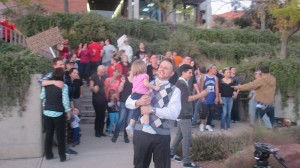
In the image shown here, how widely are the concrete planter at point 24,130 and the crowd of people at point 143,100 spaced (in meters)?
0.51

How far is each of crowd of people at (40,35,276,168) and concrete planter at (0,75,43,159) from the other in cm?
51

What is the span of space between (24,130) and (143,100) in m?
4.22

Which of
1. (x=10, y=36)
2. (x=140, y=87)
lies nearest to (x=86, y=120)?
(x=10, y=36)

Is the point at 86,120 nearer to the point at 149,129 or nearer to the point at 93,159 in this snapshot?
the point at 93,159

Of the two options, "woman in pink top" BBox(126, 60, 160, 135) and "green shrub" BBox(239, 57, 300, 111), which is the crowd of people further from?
"green shrub" BBox(239, 57, 300, 111)

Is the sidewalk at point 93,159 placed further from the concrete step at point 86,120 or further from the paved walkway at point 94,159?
the concrete step at point 86,120

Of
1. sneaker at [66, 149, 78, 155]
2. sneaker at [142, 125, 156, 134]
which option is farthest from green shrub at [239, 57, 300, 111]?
sneaker at [142, 125, 156, 134]

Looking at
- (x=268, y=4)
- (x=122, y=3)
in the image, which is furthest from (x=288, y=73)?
(x=122, y=3)

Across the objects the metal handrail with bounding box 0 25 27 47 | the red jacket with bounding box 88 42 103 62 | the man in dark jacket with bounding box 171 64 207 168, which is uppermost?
the metal handrail with bounding box 0 25 27 47

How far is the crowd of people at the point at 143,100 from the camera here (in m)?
5.47

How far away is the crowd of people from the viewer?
5.47 meters

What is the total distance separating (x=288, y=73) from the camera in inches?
540

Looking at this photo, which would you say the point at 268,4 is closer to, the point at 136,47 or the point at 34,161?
the point at 136,47

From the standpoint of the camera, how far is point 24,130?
28.7 ft
